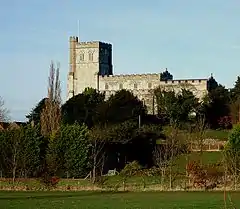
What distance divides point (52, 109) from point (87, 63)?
5438cm

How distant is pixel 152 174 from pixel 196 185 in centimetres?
1180

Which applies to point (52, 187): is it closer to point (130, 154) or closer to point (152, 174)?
point (152, 174)

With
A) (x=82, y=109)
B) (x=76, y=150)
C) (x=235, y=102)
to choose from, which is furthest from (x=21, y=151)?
(x=235, y=102)

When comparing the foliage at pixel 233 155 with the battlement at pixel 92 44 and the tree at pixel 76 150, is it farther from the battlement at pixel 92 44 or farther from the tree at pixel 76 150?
the battlement at pixel 92 44

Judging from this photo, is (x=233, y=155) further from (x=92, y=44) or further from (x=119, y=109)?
(x=92, y=44)

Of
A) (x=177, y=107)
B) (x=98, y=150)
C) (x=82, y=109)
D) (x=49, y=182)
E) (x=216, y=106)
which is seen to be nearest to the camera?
(x=49, y=182)

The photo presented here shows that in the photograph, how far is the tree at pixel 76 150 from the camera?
48594 mm

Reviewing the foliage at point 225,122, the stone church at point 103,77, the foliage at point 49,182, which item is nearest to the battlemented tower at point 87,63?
the stone church at point 103,77

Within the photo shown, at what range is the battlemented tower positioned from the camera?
117 meters

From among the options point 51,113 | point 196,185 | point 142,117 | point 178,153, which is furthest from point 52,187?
point 142,117

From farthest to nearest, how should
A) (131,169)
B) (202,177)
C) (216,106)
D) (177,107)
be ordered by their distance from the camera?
(216,106)
(177,107)
(131,169)
(202,177)

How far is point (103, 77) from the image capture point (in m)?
115

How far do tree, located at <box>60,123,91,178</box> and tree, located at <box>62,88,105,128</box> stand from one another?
23.7m

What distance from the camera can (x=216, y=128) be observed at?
8112 centimetres
